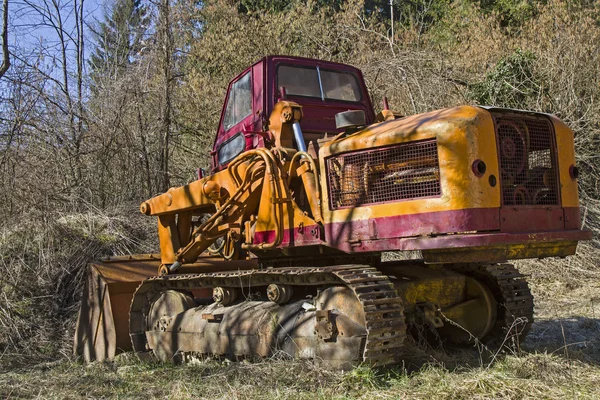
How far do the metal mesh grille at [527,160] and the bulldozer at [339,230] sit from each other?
11 mm

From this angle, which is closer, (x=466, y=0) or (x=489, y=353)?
(x=489, y=353)

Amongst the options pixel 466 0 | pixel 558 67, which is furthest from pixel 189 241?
pixel 466 0

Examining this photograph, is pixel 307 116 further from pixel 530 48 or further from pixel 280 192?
pixel 530 48

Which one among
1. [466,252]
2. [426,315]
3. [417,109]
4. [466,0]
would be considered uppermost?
[466,0]

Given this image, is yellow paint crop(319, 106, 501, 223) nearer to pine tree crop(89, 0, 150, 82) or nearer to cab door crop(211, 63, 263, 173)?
cab door crop(211, 63, 263, 173)

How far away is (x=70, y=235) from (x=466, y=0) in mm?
18704

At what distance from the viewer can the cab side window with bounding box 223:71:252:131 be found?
6.44m

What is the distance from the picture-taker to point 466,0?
77.6ft

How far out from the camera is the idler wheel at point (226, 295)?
608cm

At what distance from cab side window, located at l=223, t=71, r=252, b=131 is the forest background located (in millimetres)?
3315

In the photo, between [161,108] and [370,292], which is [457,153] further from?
[161,108]

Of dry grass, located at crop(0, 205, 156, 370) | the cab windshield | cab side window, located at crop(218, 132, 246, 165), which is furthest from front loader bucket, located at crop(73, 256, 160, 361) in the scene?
the cab windshield

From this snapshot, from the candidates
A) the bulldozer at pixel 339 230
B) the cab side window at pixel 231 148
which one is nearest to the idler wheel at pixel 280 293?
the bulldozer at pixel 339 230

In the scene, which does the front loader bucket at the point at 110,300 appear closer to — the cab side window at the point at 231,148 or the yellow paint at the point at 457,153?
the cab side window at the point at 231,148
